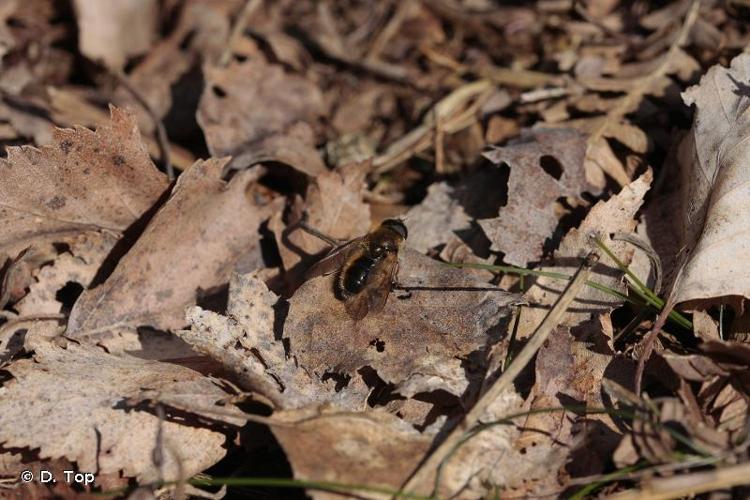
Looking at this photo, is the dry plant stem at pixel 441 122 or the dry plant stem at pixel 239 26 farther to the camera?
the dry plant stem at pixel 239 26

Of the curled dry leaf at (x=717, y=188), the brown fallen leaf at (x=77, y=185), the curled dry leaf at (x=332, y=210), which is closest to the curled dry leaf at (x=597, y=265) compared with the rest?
the curled dry leaf at (x=717, y=188)

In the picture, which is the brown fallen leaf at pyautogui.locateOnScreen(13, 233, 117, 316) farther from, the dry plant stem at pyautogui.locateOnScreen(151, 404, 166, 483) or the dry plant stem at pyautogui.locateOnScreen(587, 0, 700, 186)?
the dry plant stem at pyautogui.locateOnScreen(587, 0, 700, 186)

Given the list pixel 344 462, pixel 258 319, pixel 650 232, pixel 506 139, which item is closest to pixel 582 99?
pixel 506 139

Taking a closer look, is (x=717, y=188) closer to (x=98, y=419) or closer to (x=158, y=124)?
(x=98, y=419)

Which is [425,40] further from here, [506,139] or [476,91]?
[506,139]

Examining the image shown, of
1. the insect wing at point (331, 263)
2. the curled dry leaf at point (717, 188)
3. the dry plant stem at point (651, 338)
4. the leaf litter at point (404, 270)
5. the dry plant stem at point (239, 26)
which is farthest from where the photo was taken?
the dry plant stem at point (239, 26)

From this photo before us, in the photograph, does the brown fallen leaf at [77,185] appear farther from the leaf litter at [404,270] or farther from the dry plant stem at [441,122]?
the dry plant stem at [441,122]

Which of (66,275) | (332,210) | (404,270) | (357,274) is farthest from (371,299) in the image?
(66,275)
